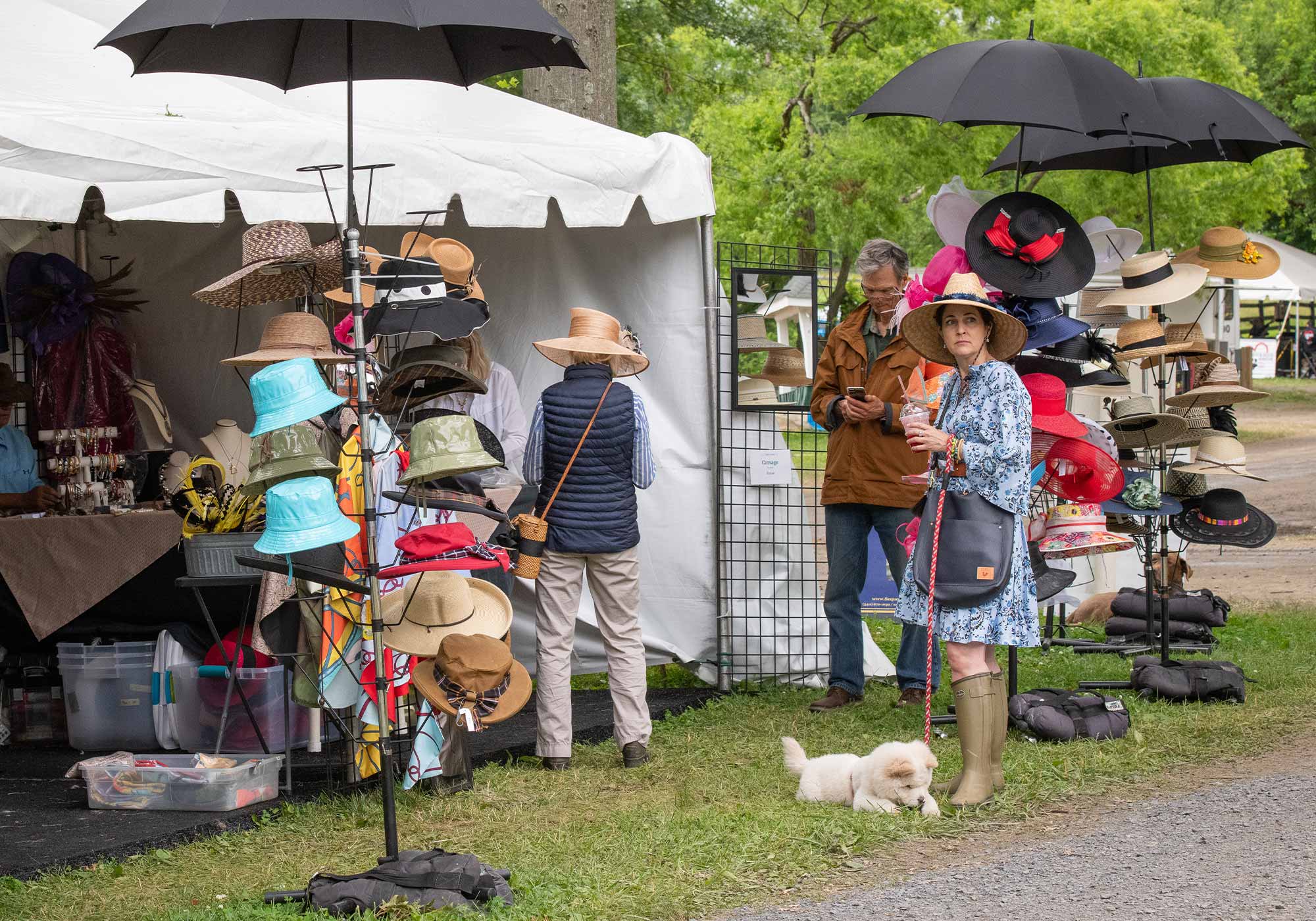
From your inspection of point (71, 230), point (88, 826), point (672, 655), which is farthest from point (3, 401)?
point (672, 655)

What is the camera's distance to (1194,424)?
7355 mm

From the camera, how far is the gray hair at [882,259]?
6547 mm

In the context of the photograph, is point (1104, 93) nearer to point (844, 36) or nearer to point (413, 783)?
point (413, 783)

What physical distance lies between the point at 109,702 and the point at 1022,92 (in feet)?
15.3

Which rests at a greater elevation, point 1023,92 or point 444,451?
point 1023,92

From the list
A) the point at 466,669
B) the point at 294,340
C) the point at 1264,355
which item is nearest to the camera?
the point at 466,669

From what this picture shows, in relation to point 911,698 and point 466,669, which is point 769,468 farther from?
point 466,669

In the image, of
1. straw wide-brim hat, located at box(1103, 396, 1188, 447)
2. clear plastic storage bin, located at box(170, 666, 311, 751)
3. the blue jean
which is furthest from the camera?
straw wide-brim hat, located at box(1103, 396, 1188, 447)

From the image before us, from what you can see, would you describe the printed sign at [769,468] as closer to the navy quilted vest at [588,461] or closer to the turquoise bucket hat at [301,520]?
the navy quilted vest at [588,461]

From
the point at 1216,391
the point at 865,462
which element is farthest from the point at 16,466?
the point at 1216,391

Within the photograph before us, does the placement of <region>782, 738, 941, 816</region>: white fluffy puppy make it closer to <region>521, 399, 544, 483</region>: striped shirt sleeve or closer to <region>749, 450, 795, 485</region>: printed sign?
<region>521, 399, 544, 483</region>: striped shirt sleeve

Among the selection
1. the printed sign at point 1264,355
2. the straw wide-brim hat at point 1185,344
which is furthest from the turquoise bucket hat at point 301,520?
the printed sign at point 1264,355

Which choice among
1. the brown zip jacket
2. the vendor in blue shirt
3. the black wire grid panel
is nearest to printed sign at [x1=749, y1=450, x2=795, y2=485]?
the black wire grid panel

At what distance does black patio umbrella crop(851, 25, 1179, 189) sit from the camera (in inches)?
223
